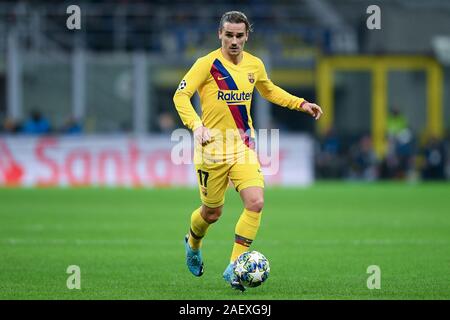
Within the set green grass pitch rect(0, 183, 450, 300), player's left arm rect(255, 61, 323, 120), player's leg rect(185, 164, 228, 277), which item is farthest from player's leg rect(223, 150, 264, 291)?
player's left arm rect(255, 61, 323, 120)

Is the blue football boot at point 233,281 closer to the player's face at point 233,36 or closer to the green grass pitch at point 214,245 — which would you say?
the green grass pitch at point 214,245

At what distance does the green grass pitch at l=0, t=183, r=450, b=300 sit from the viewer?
356 inches

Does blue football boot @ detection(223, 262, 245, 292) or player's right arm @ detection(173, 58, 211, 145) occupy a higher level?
player's right arm @ detection(173, 58, 211, 145)

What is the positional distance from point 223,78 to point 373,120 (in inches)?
913

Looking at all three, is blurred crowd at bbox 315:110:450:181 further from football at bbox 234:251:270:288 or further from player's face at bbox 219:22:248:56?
football at bbox 234:251:270:288

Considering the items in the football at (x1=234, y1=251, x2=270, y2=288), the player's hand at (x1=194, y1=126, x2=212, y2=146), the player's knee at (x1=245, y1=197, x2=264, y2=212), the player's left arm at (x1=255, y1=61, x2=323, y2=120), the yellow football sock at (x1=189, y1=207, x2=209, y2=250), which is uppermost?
the player's left arm at (x1=255, y1=61, x2=323, y2=120)

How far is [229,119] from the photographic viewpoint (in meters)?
9.40

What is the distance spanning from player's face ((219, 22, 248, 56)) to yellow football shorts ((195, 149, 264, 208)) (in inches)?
35.7

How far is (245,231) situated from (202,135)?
38.3 inches

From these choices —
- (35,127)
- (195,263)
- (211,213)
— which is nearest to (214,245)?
(195,263)

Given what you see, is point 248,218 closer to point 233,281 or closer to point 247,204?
point 247,204

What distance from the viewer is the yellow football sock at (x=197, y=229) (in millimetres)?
9706

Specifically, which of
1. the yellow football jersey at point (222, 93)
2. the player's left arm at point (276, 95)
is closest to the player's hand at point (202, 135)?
the yellow football jersey at point (222, 93)
